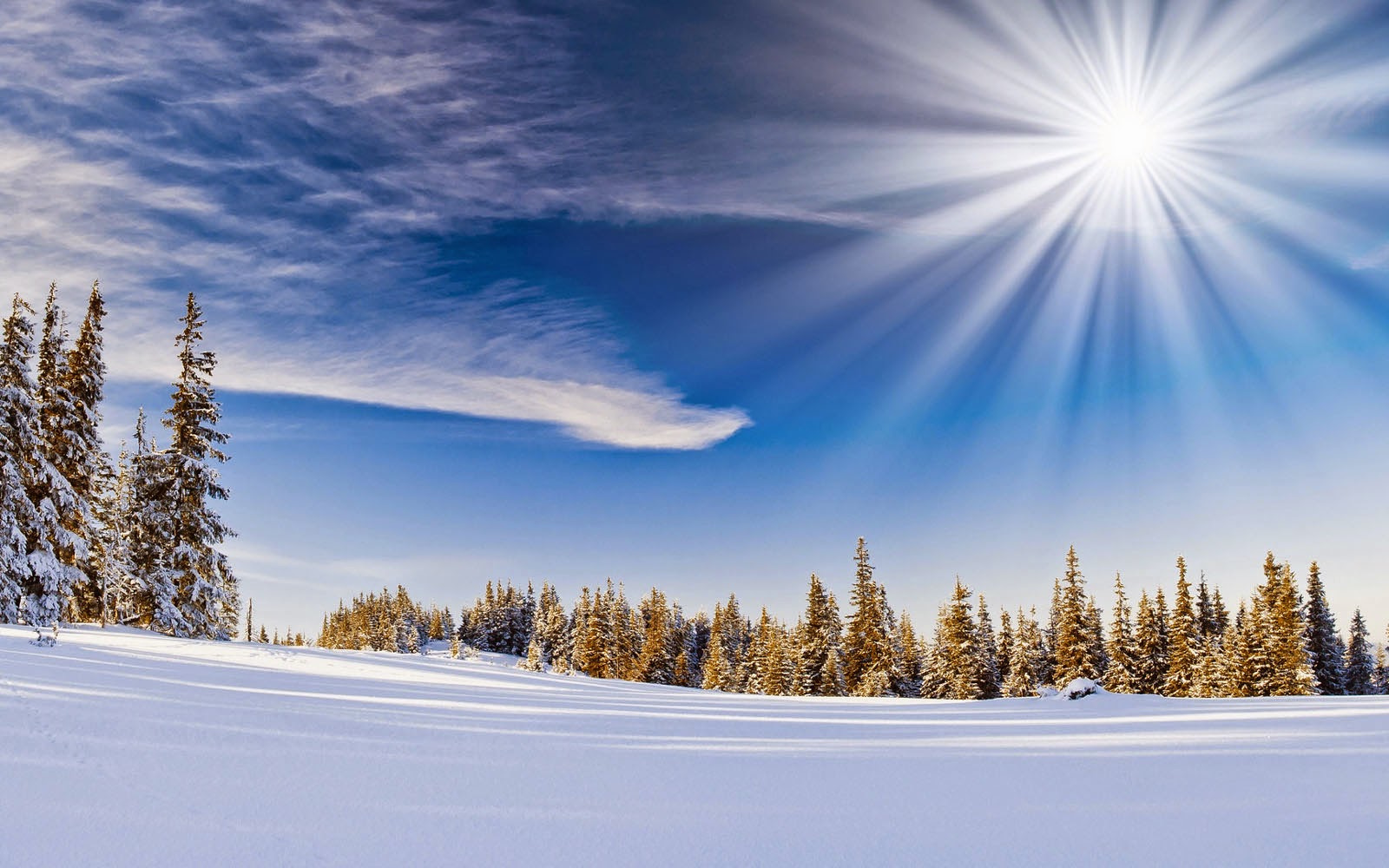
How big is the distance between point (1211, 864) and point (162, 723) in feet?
30.1

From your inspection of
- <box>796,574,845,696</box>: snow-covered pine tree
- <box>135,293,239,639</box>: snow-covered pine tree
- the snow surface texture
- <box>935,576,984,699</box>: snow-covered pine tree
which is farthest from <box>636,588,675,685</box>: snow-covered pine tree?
the snow surface texture

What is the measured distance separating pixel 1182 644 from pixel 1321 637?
46.2 ft

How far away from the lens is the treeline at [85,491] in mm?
25344

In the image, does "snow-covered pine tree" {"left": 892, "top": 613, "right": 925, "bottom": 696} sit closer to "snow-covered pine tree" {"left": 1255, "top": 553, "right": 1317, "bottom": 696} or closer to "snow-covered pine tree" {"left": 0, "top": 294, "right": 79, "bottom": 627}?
"snow-covered pine tree" {"left": 1255, "top": 553, "right": 1317, "bottom": 696}

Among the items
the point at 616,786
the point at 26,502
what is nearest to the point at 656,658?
the point at 26,502

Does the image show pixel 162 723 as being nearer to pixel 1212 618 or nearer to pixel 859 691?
Answer: pixel 859 691

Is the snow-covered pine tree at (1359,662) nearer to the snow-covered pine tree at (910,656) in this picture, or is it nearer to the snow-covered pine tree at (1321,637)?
the snow-covered pine tree at (1321,637)

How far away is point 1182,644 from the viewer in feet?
148

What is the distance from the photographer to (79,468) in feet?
97.0

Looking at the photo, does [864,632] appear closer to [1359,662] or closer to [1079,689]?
[1079,689]

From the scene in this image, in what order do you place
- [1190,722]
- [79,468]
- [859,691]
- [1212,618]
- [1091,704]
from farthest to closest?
[1212,618] < [859,691] < [79,468] < [1091,704] < [1190,722]

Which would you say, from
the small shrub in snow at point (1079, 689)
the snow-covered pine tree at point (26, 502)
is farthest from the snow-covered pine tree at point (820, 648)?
the snow-covered pine tree at point (26, 502)

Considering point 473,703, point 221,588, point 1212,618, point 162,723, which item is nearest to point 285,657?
point 473,703

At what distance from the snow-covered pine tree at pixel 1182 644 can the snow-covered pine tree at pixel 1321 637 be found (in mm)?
10757
